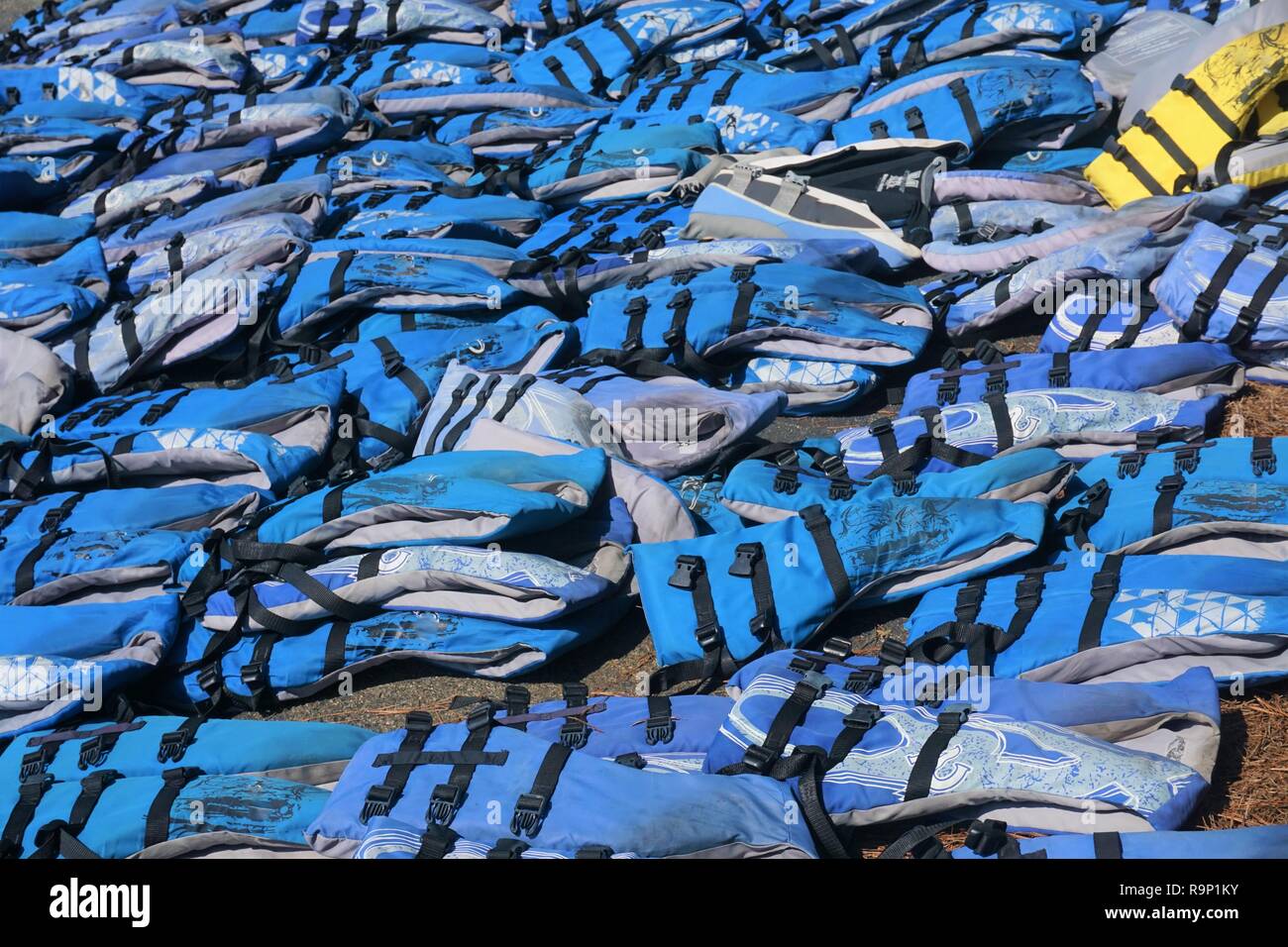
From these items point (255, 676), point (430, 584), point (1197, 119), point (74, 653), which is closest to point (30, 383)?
point (74, 653)

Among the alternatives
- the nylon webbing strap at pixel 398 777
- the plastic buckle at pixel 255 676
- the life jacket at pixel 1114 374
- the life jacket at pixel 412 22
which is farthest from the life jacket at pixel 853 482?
the life jacket at pixel 412 22

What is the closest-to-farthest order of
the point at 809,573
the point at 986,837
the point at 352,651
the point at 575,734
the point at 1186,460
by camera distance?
the point at 986,837 < the point at 575,734 < the point at 809,573 < the point at 1186,460 < the point at 352,651

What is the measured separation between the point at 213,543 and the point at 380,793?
148 cm

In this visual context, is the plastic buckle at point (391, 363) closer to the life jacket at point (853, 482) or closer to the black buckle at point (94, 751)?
the life jacket at point (853, 482)

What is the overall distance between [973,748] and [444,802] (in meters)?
1.44

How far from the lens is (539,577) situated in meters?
4.28

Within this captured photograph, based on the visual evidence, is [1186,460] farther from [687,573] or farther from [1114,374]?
[687,573]

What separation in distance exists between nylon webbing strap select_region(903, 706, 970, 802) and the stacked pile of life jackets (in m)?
0.01

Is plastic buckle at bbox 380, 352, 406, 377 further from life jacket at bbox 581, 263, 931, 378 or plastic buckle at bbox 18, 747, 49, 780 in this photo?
plastic buckle at bbox 18, 747, 49, 780

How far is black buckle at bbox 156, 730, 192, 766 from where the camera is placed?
4016 mm

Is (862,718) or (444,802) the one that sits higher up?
(862,718)

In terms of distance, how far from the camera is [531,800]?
11.3 ft

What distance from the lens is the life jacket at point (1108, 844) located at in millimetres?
2967
